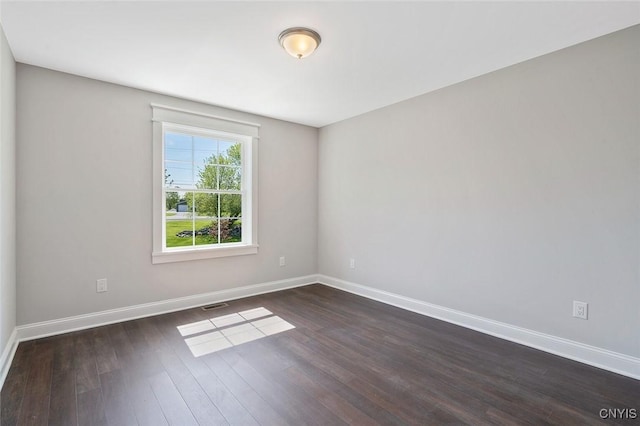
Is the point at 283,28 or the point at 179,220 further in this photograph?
the point at 179,220

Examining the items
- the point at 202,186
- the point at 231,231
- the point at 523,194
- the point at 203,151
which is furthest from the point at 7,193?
the point at 523,194

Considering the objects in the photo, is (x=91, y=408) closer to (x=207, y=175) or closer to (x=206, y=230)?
(x=206, y=230)

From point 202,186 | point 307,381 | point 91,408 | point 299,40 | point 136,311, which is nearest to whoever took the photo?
point 91,408

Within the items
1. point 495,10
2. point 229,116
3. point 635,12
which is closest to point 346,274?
point 229,116

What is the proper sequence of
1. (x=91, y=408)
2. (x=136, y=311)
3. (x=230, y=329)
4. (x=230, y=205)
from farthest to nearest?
(x=230, y=205) < (x=136, y=311) < (x=230, y=329) < (x=91, y=408)

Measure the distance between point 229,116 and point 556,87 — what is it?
3.49 meters

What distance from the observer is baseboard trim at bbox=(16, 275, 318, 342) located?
2.79 m

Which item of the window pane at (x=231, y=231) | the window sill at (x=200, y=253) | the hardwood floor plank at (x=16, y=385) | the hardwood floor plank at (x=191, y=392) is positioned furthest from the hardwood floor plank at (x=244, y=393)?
the window pane at (x=231, y=231)

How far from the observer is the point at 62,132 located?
9.51 ft

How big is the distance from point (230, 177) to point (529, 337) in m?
3.75

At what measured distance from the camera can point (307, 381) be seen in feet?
6.99

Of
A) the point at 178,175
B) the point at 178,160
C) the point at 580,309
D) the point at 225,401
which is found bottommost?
the point at 225,401

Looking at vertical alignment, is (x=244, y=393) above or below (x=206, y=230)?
below

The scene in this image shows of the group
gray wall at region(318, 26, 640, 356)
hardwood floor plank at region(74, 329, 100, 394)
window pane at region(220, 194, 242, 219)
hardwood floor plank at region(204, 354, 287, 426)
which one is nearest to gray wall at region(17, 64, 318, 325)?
hardwood floor plank at region(74, 329, 100, 394)
